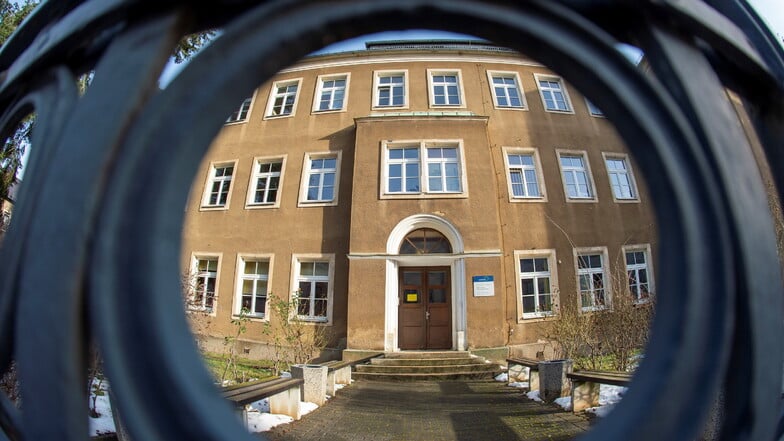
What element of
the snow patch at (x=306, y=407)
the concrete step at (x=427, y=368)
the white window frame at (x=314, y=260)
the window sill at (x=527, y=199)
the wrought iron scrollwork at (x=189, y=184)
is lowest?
the concrete step at (x=427, y=368)

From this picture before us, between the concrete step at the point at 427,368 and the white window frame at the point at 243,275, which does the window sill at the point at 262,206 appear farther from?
the concrete step at the point at 427,368

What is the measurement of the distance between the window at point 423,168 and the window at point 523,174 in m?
1.54

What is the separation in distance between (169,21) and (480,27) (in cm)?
32

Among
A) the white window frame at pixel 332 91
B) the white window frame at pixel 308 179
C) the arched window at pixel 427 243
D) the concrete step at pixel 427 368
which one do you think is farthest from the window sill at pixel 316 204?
the concrete step at pixel 427 368

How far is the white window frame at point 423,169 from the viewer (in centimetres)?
927

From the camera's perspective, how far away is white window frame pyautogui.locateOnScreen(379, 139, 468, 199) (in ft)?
30.4

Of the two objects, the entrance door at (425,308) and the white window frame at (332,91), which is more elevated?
the white window frame at (332,91)

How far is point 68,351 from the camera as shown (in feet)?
1.03

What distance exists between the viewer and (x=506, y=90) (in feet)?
36.6

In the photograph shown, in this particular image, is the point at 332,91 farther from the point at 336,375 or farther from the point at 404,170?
the point at 336,375

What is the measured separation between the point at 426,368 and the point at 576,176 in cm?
709

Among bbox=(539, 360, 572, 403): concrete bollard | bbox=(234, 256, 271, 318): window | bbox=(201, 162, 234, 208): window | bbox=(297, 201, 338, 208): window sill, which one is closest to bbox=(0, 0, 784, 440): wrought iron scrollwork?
bbox=(539, 360, 572, 403): concrete bollard

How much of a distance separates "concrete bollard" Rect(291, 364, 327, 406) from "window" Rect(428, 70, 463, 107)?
857cm

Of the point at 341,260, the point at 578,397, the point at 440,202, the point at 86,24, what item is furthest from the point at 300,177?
the point at 86,24
